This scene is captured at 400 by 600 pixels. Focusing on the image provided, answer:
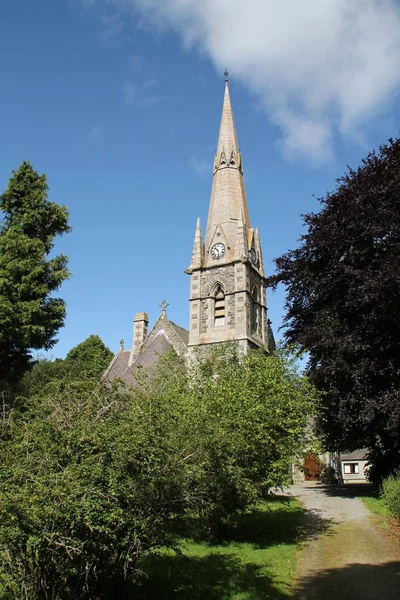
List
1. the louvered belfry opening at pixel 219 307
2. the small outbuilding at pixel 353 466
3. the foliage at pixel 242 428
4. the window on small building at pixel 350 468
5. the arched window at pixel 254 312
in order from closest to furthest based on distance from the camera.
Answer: the foliage at pixel 242 428, the louvered belfry opening at pixel 219 307, the arched window at pixel 254 312, the small outbuilding at pixel 353 466, the window on small building at pixel 350 468

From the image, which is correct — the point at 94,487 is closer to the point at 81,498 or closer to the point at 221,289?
the point at 81,498

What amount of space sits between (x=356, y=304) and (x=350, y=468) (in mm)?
29716

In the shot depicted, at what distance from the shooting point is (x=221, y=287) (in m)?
30.1

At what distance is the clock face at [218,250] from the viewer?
1226 inches

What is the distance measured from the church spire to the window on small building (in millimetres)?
22838

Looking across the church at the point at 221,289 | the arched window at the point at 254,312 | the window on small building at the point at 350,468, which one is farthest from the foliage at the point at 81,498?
the window on small building at the point at 350,468

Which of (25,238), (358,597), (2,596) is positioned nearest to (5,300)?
(25,238)

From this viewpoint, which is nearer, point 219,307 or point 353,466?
point 219,307

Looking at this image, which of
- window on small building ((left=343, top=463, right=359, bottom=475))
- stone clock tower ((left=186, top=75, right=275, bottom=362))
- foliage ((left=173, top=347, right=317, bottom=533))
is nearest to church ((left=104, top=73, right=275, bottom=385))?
stone clock tower ((left=186, top=75, right=275, bottom=362))

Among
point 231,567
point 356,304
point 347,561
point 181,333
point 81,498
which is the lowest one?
point 231,567

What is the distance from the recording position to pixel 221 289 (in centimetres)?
3012

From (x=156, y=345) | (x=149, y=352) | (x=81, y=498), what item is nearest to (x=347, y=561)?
(x=81, y=498)

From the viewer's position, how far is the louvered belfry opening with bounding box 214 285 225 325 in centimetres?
2936

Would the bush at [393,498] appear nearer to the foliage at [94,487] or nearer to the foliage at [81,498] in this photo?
the foliage at [94,487]
